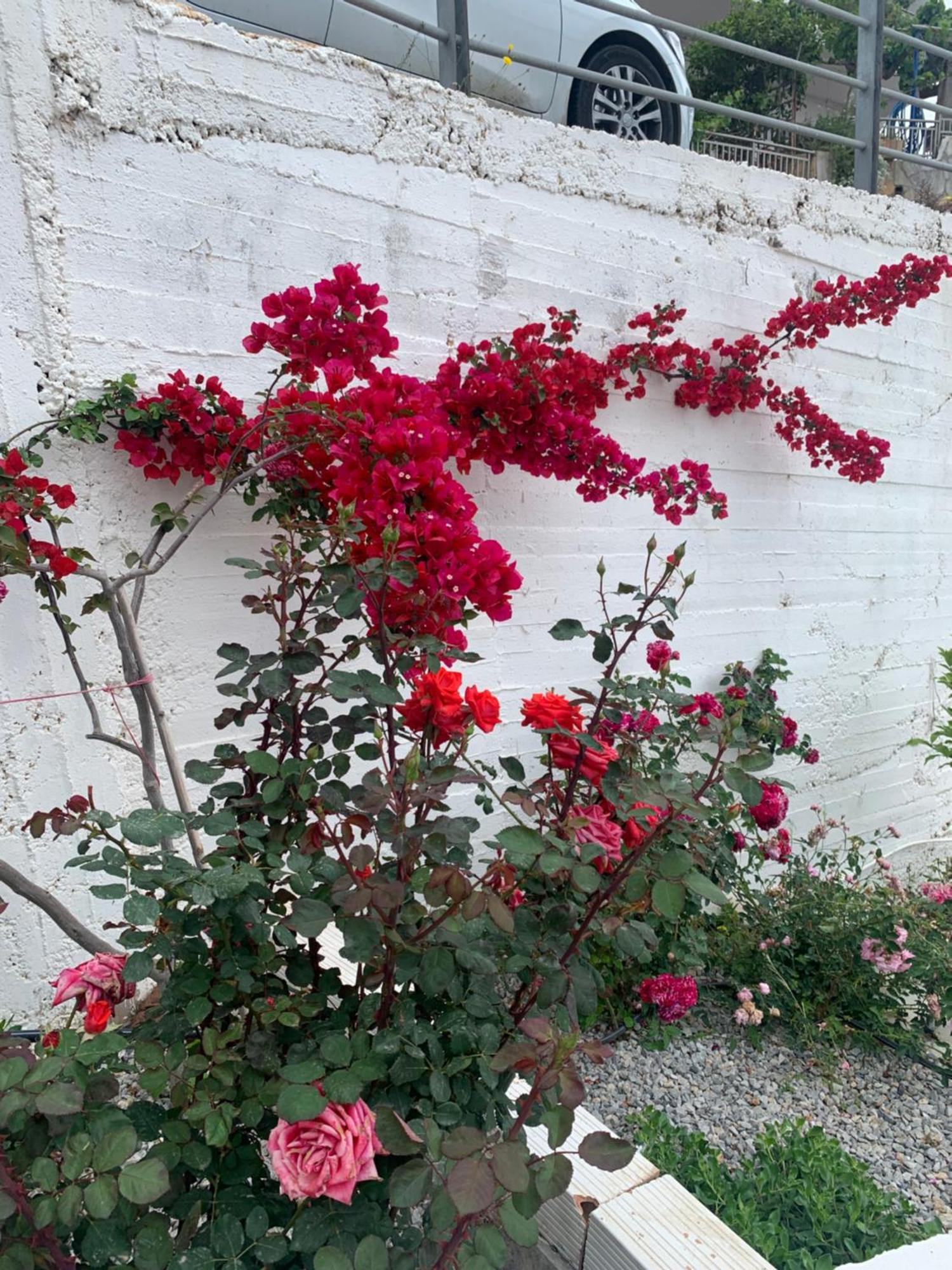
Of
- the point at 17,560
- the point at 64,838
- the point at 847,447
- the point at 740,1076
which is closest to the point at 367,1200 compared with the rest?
the point at 17,560

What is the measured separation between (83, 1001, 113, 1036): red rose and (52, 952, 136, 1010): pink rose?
25mm

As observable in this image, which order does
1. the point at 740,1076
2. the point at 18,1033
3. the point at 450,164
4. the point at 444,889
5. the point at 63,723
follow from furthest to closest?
the point at 450,164, the point at 740,1076, the point at 63,723, the point at 18,1033, the point at 444,889

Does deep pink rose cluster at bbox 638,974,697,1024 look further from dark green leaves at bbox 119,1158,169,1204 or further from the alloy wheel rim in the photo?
the alloy wheel rim

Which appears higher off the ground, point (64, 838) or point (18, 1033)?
point (64, 838)

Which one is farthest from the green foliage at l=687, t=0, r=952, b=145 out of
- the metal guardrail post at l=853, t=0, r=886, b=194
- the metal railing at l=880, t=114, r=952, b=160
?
the metal guardrail post at l=853, t=0, r=886, b=194

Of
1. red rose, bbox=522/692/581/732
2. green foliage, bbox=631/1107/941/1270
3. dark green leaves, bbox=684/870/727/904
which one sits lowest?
green foliage, bbox=631/1107/941/1270

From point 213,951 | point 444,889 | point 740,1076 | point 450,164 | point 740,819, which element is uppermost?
point 450,164

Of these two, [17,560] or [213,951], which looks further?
[17,560]

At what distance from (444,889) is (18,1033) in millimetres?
1238

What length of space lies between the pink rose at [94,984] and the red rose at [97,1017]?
0.08 feet

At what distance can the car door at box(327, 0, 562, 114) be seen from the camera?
3.09 meters

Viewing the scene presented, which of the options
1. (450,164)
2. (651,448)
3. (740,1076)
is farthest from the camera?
(651,448)

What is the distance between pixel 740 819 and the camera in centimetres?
301

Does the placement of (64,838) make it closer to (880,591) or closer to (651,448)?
(651,448)
